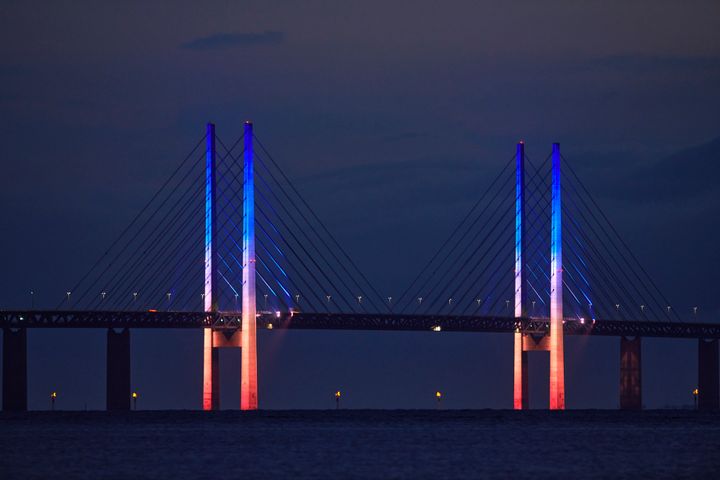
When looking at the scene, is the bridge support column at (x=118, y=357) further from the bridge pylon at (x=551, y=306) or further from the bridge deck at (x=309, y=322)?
the bridge pylon at (x=551, y=306)

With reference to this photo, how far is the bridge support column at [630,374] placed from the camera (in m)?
128

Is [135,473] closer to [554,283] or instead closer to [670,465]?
[670,465]

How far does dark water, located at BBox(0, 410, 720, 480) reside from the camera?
5197cm

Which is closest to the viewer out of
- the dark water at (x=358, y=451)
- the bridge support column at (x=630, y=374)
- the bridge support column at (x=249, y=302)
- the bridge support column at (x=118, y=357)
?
the dark water at (x=358, y=451)

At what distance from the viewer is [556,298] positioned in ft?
346

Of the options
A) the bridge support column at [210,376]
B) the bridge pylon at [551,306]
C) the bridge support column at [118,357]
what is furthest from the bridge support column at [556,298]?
the bridge support column at [118,357]

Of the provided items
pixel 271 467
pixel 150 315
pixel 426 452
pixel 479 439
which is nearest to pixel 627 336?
pixel 150 315

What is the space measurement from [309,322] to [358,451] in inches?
1902

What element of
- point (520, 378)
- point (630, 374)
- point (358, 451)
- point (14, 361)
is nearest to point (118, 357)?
point (14, 361)

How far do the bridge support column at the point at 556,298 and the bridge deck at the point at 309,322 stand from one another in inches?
166

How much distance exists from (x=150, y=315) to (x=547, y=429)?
31932 millimetres

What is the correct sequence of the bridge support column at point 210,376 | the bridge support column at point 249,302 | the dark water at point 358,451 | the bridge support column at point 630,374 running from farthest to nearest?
the bridge support column at point 630,374 → the bridge support column at point 210,376 → the bridge support column at point 249,302 → the dark water at point 358,451

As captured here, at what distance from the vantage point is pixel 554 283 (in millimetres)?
105688

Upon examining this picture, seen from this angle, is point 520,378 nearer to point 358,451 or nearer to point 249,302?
point 249,302
